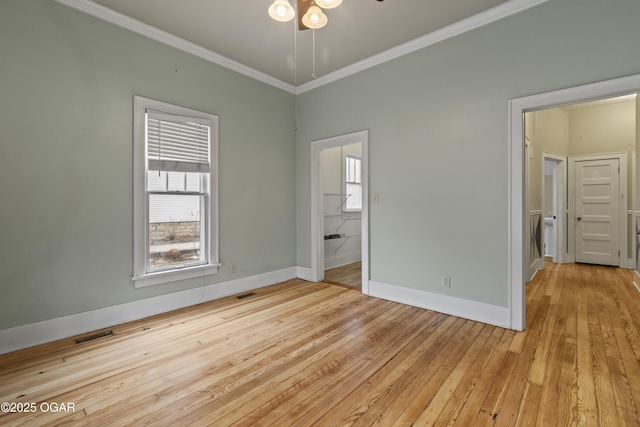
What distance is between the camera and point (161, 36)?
3.21 meters

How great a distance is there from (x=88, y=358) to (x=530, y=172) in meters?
6.14

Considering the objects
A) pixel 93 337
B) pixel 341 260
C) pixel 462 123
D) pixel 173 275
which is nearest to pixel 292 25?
pixel 462 123

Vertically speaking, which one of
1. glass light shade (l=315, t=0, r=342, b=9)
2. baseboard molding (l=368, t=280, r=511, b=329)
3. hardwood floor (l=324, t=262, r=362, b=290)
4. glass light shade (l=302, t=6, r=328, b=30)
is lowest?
hardwood floor (l=324, t=262, r=362, b=290)

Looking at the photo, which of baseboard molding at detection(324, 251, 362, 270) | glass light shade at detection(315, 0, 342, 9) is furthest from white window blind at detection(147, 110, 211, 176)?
→ baseboard molding at detection(324, 251, 362, 270)

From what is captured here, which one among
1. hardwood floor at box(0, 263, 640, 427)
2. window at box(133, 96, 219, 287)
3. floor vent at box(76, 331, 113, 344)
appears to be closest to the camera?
hardwood floor at box(0, 263, 640, 427)

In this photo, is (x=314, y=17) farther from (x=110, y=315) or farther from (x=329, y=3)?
(x=110, y=315)

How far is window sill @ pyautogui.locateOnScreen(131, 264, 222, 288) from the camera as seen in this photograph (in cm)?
312

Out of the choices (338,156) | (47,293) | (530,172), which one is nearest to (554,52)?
(530,172)

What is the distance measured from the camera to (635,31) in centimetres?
226

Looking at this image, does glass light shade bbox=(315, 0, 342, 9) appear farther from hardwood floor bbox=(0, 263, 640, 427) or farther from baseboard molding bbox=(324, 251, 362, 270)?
baseboard molding bbox=(324, 251, 362, 270)

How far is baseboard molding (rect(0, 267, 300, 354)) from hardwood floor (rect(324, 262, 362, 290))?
1236 millimetres

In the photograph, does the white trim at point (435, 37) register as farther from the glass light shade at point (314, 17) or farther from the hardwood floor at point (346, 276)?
the hardwood floor at point (346, 276)

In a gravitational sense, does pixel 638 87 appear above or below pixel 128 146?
above

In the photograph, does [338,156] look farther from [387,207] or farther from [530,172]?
[530,172]
